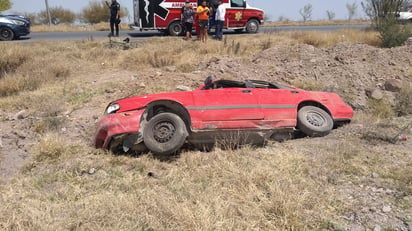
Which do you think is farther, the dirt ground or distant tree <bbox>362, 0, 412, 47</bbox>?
distant tree <bbox>362, 0, 412, 47</bbox>

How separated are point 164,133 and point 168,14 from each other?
1248 centimetres

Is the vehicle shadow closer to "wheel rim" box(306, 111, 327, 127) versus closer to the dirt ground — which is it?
the dirt ground

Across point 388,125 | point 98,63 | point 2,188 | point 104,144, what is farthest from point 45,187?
point 98,63

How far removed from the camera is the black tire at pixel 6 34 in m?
16.1

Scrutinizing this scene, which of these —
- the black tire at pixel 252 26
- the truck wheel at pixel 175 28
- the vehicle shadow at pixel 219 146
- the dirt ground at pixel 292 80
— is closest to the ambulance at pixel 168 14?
the truck wheel at pixel 175 28

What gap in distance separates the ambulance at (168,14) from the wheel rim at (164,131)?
1227 centimetres

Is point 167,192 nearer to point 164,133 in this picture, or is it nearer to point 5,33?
point 164,133

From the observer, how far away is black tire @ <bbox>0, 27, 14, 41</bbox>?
16.1 metres

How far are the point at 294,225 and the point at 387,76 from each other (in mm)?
7322

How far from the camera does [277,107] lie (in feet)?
17.5

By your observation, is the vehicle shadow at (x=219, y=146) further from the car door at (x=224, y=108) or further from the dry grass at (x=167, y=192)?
the car door at (x=224, y=108)

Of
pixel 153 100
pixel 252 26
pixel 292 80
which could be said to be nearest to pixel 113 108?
pixel 153 100

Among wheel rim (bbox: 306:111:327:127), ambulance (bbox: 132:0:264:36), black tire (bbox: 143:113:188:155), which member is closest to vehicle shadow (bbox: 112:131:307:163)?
black tire (bbox: 143:113:188:155)

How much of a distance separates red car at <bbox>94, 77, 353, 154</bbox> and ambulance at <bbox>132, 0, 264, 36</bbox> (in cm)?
1185
